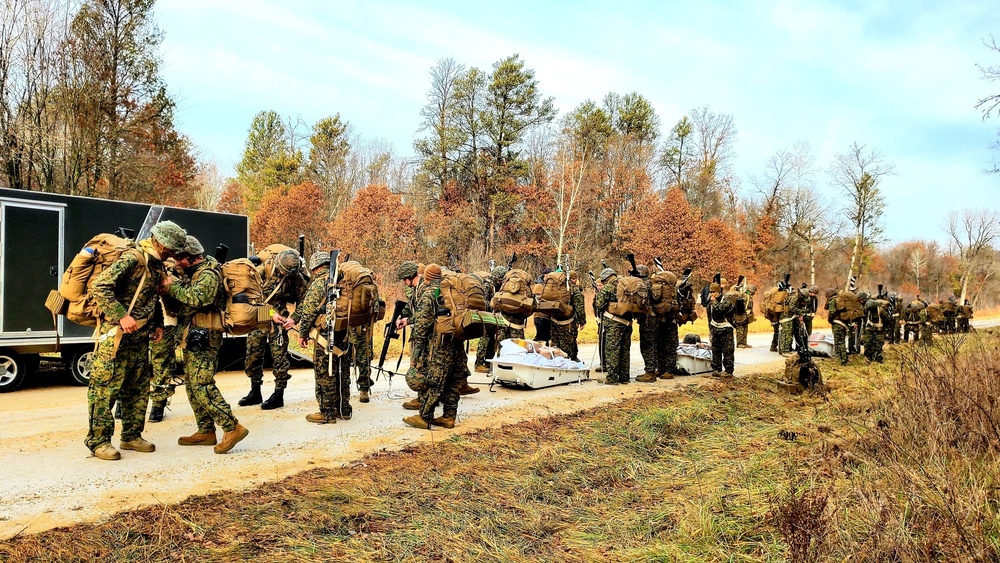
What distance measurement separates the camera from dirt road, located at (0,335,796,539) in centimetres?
492

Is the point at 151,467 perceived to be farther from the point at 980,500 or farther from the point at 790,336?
the point at 790,336

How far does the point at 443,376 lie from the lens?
25.2 ft

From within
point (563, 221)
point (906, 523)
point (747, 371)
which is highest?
point (563, 221)

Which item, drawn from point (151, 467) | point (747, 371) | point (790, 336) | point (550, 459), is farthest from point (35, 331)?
point (790, 336)

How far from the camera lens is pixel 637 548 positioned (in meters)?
4.05

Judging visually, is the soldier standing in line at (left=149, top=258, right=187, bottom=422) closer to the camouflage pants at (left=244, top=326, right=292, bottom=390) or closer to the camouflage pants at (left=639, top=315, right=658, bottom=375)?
the camouflage pants at (left=244, top=326, right=292, bottom=390)

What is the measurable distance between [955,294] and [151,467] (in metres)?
72.2

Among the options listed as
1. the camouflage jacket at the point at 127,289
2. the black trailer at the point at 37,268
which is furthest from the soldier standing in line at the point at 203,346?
the black trailer at the point at 37,268

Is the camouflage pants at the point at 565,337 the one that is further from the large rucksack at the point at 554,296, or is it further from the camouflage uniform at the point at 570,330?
the large rucksack at the point at 554,296

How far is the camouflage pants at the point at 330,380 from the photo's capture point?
7859 mm

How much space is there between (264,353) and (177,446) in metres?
2.45

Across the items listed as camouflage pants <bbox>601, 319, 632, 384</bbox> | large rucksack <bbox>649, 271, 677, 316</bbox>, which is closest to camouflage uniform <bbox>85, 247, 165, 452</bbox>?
camouflage pants <bbox>601, 319, 632, 384</bbox>

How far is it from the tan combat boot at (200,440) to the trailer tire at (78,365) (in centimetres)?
544

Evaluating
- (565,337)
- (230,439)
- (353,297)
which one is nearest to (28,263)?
(353,297)
